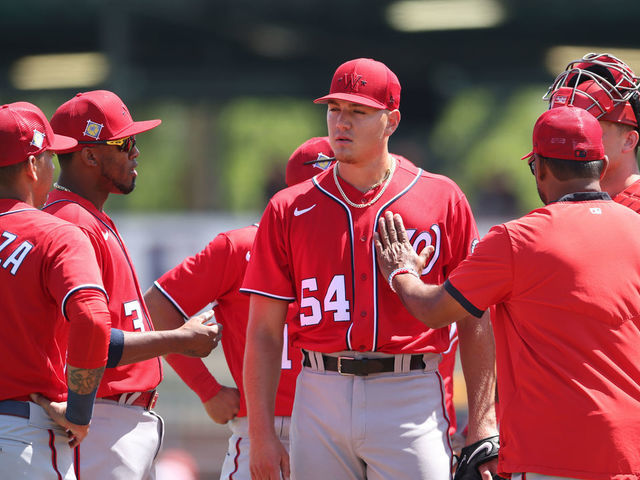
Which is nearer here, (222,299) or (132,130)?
(132,130)

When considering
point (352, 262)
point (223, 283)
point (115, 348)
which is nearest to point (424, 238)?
point (352, 262)

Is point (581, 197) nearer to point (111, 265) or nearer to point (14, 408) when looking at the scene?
point (111, 265)

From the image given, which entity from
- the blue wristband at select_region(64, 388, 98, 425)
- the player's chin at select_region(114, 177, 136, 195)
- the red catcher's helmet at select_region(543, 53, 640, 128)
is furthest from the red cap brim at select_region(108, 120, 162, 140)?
the red catcher's helmet at select_region(543, 53, 640, 128)

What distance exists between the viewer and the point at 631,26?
57.3 ft

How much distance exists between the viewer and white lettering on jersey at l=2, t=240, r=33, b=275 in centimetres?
382

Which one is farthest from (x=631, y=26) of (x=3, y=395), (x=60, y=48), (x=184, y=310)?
(x=3, y=395)

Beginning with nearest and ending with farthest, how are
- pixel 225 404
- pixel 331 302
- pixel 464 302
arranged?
pixel 464 302 < pixel 331 302 < pixel 225 404

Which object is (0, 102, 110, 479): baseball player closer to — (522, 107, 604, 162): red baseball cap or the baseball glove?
the baseball glove

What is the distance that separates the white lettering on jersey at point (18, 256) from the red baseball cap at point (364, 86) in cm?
135

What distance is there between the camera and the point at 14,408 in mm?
3844

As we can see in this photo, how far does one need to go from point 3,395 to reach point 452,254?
1938 mm

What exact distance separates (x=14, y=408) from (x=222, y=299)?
149cm

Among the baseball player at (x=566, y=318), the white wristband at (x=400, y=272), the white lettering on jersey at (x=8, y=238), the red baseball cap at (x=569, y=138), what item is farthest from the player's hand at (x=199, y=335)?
the red baseball cap at (x=569, y=138)

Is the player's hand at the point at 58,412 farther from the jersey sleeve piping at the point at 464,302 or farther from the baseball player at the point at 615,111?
the baseball player at the point at 615,111
